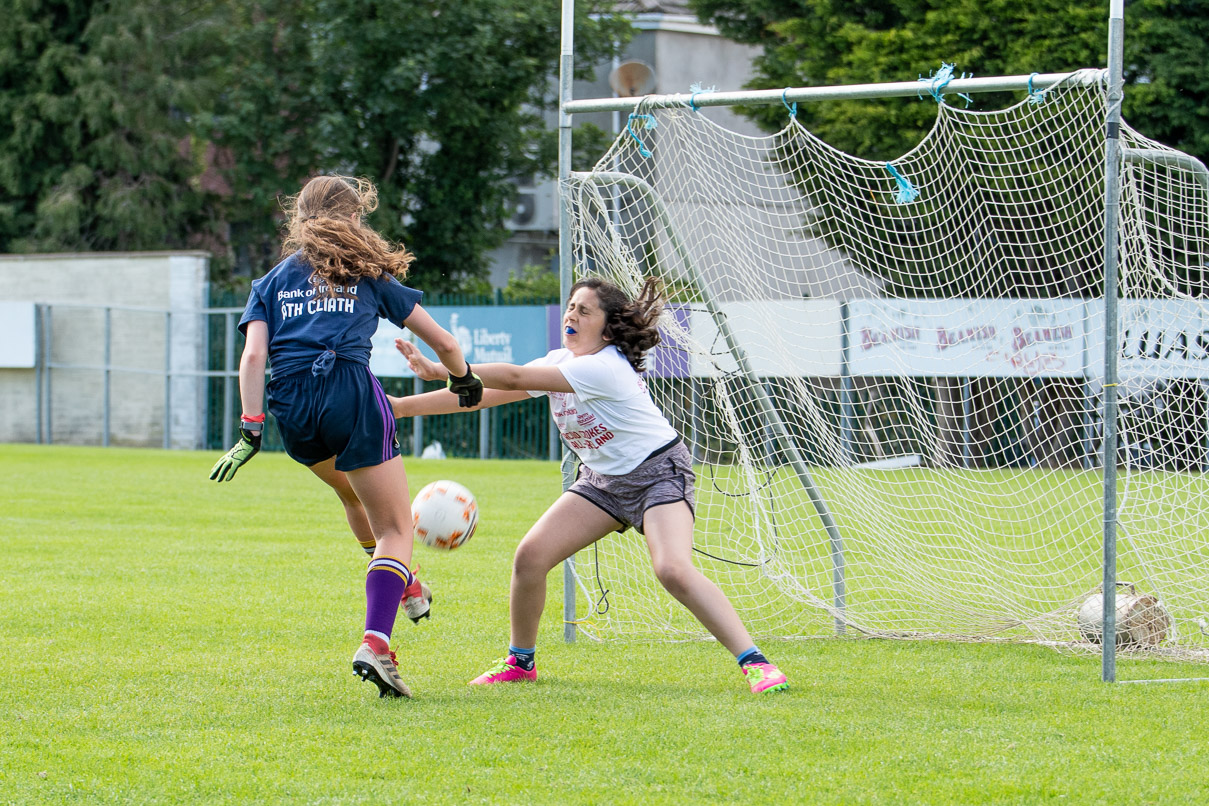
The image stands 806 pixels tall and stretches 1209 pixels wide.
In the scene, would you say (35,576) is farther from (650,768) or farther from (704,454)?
(650,768)

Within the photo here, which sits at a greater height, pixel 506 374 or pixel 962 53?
pixel 962 53

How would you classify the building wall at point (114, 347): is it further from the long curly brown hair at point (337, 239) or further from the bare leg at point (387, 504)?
the bare leg at point (387, 504)

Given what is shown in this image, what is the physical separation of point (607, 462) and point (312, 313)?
53.1 inches

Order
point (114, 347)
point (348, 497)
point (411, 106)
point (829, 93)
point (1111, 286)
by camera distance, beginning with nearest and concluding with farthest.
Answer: point (1111, 286) → point (348, 497) → point (829, 93) → point (114, 347) → point (411, 106)

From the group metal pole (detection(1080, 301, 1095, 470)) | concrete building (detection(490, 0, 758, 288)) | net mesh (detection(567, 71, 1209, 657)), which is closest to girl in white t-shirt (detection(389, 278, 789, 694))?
net mesh (detection(567, 71, 1209, 657))

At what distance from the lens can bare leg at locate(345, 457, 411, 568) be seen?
5.17 m

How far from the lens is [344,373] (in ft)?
16.7

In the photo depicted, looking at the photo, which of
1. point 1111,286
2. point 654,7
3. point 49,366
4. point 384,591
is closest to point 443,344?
point 384,591

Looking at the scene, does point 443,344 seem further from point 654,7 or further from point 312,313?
point 654,7

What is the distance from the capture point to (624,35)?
28.4 meters

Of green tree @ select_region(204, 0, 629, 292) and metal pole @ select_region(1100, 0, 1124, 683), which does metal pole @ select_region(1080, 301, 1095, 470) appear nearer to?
metal pole @ select_region(1100, 0, 1124, 683)

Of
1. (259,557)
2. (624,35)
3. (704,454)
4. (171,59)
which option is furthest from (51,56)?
(704,454)

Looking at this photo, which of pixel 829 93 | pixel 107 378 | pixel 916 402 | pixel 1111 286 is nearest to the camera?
pixel 1111 286

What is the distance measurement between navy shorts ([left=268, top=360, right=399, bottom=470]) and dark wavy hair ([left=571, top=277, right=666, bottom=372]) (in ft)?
3.37
